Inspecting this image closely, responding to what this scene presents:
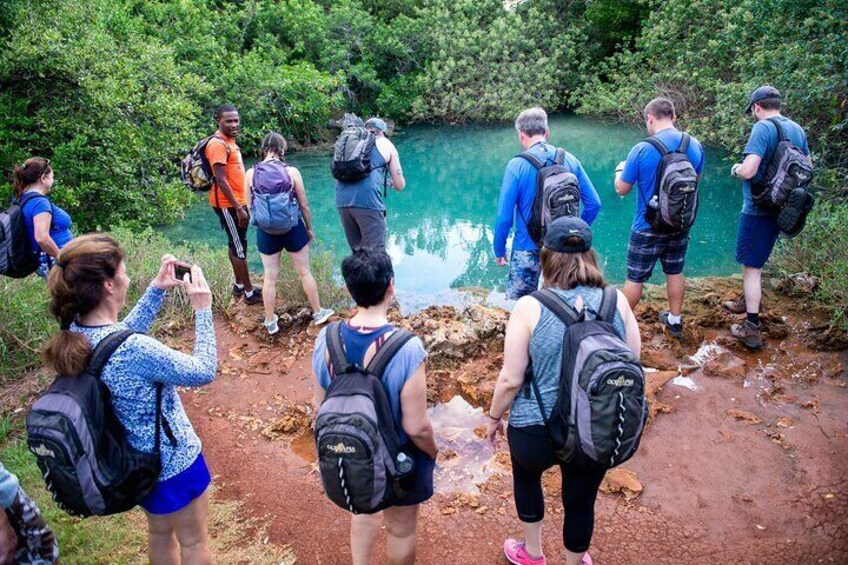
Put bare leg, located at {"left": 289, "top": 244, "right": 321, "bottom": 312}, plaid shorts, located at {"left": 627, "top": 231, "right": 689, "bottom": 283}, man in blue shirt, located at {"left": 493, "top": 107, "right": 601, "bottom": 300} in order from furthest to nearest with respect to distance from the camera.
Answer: bare leg, located at {"left": 289, "top": 244, "right": 321, "bottom": 312}
plaid shorts, located at {"left": 627, "top": 231, "right": 689, "bottom": 283}
man in blue shirt, located at {"left": 493, "top": 107, "right": 601, "bottom": 300}

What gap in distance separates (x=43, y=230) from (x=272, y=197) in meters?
1.57

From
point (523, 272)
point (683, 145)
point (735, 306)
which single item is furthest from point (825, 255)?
point (523, 272)

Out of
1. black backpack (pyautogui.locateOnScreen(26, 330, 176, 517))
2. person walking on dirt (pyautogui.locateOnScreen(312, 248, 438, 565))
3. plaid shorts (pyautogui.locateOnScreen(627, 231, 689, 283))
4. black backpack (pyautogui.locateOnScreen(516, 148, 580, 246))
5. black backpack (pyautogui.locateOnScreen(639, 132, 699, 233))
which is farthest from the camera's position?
plaid shorts (pyautogui.locateOnScreen(627, 231, 689, 283))

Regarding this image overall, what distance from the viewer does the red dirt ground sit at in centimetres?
288

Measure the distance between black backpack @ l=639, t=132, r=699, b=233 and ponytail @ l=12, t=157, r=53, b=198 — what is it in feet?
13.9

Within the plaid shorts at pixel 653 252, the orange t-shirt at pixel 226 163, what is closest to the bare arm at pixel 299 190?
the orange t-shirt at pixel 226 163

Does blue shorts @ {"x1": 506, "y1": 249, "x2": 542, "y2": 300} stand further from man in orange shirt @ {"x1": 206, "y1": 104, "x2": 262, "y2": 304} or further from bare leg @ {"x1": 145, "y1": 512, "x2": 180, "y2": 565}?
bare leg @ {"x1": 145, "y1": 512, "x2": 180, "y2": 565}

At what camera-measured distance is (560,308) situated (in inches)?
85.4

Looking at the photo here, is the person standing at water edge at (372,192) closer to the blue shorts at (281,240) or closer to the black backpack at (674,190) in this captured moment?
the blue shorts at (281,240)

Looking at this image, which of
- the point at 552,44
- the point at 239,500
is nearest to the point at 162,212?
the point at 239,500

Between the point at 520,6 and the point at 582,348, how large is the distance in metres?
21.0

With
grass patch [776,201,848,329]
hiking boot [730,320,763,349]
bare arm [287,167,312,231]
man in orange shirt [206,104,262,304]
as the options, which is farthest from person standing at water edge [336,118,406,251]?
grass patch [776,201,848,329]

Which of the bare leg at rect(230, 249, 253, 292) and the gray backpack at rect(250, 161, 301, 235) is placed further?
the bare leg at rect(230, 249, 253, 292)

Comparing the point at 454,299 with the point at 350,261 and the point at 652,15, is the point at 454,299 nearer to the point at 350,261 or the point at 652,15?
the point at 350,261
